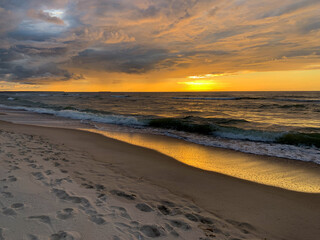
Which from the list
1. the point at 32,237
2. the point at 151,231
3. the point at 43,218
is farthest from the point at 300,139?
the point at 32,237

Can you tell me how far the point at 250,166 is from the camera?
6.16m

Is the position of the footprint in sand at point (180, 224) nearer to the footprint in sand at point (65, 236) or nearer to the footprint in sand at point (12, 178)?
the footprint in sand at point (65, 236)

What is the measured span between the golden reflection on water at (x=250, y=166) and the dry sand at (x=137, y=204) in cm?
49

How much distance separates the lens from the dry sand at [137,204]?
2619mm

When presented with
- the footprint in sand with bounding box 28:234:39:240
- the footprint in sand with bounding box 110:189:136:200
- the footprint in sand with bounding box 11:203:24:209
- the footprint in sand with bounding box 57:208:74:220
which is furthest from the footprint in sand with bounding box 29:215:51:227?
the footprint in sand with bounding box 110:189:136:200

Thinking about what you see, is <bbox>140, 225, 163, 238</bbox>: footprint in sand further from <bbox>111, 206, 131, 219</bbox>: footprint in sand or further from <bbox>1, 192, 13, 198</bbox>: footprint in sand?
<bbox>1, 192, 13, 198</bbox>: footprint in sand

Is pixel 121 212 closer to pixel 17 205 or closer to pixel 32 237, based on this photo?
pixel 32 237

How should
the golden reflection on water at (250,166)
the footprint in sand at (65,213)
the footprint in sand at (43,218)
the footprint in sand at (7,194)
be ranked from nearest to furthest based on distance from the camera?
the footprint in sand at (43,218)
the footprint in sand at (65,213)
the footprint in sand at (7,194)
the golden reflection on water at (250,166)

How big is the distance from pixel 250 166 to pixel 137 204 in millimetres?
4098

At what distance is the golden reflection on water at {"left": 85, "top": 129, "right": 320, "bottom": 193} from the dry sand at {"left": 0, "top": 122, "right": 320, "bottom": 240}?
49cm

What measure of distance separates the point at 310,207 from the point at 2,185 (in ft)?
18.0

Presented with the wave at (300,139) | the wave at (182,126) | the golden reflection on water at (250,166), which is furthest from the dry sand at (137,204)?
the wave at (182,126)

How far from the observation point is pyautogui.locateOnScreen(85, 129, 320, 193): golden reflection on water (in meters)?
4.97

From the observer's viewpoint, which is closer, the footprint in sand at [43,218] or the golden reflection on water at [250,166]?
the footprint in sand at [43,218]
